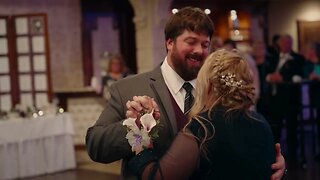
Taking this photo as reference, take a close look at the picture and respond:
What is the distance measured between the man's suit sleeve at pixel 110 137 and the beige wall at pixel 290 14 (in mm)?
9497

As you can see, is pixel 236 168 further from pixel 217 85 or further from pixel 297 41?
pixel 297 41

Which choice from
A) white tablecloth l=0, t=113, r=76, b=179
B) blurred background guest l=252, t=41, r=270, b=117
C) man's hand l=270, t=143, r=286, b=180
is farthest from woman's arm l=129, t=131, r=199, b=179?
white tablecloth l=0, t=113, r=76, b=179

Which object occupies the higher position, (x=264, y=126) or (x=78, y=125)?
(x=264, y=126)

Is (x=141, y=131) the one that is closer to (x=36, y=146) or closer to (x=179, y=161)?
(x=179, y=161)

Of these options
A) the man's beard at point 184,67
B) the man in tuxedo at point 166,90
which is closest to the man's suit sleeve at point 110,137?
the man in tuxedo at point 166,90

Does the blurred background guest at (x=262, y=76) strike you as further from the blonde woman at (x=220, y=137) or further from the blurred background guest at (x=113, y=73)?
the blonde woman at (x=220, y=137)

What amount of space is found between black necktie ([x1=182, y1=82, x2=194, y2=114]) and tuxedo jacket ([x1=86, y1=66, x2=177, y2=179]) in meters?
0.06

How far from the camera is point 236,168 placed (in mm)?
1819

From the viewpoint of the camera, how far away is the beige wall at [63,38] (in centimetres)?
858

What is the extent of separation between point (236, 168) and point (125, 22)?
26.1 feet

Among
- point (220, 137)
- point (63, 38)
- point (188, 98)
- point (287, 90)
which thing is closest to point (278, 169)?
point (220, 137)

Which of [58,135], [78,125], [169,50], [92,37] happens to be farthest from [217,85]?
[92,37]

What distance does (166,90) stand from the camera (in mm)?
2199

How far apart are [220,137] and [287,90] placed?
4895 millimetres
